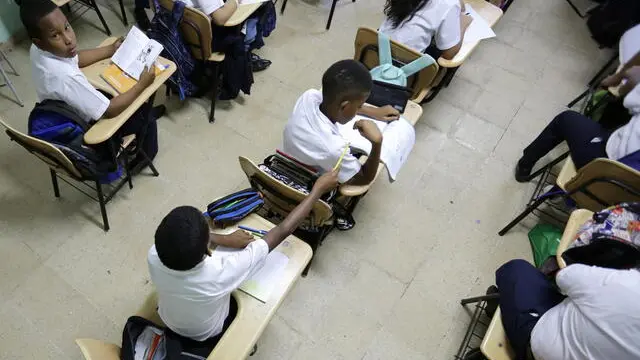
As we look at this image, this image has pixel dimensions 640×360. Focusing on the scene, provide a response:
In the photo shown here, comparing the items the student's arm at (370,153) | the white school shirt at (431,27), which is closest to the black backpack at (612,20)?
the white school shirt at (431,27)

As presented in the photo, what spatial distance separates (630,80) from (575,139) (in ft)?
1.74

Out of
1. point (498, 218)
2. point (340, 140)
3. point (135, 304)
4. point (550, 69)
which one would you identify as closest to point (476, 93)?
point (550, 69)

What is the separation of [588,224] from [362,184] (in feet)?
3.32

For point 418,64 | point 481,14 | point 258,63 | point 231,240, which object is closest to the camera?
point 231,240

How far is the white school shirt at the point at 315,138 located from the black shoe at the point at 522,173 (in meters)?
1.56

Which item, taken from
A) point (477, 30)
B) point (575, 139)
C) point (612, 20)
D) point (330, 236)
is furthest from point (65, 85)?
point (612, 20)

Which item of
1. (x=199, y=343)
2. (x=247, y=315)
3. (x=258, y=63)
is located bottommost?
(x=258, y=63)

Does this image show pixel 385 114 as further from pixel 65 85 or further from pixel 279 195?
pixel 65 85

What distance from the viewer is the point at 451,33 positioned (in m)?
2.36

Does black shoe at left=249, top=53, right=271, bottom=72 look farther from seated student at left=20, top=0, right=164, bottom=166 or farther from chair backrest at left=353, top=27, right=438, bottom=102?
seated student at left=20, top=0, right=164, bottom=166

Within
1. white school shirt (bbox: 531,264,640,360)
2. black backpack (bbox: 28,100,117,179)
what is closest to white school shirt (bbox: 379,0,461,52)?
white school shirt (bbox: 531,264,640,360)

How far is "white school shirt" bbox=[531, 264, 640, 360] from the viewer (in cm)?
134

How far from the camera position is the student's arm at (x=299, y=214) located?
1565 millimetres

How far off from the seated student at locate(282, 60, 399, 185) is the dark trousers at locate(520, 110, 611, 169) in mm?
1309
